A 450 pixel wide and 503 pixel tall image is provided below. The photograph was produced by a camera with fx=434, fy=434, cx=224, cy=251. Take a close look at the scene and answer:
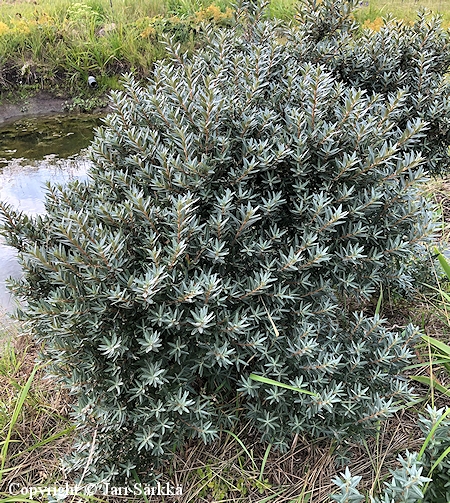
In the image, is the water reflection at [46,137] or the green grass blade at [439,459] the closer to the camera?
the green grass blade at [439,459]

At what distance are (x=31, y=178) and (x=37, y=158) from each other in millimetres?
667

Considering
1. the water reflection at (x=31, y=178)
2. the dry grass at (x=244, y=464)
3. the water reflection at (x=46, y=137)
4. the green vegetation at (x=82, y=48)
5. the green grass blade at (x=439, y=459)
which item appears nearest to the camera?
the green grass blade at (x=439, y=459)

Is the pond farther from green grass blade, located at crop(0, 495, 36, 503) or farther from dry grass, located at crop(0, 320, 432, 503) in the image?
green grass blade, located at crop(0, 495, 36, 503)

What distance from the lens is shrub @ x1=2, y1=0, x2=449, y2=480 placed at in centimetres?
145

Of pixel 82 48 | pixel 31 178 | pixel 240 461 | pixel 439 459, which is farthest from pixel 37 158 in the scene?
pixel 439 459

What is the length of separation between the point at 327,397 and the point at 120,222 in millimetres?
950

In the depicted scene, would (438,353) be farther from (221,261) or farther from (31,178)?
(31,178)

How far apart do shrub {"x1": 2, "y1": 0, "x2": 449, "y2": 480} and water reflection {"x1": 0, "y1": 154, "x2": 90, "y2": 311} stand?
2.16 meters

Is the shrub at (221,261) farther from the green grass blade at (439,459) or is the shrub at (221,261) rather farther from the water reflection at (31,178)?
the water reflection at (31,178)

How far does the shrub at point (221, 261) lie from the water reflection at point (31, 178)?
7.07 ft

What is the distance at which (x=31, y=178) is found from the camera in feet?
15.4

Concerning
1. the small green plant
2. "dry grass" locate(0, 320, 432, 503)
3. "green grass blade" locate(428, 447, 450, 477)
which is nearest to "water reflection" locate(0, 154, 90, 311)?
"dry grass" locate(0, 320, 432, 503)

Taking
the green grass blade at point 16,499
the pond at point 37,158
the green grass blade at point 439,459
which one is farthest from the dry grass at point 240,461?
the pond at point 37,158

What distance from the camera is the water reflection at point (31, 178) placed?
4.04 metres
